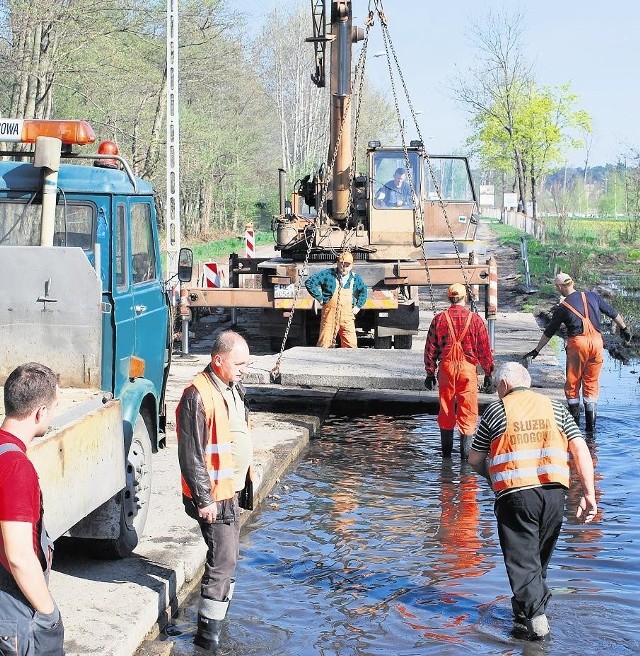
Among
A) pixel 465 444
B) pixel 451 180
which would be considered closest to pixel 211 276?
pixel 451 180

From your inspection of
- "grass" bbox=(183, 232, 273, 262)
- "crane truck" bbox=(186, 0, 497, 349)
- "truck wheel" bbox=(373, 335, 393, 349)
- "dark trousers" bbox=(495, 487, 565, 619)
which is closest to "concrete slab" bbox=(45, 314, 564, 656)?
"truck wheel" bbox=(373, 335, 393, 349)

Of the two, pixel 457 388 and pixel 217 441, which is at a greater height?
pixel 217 441

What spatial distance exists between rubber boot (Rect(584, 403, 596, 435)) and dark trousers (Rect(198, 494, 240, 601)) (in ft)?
22.7

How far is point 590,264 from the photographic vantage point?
3416cm

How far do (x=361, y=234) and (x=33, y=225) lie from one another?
11.5m

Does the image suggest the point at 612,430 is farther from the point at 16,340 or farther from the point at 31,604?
the point at 31,604

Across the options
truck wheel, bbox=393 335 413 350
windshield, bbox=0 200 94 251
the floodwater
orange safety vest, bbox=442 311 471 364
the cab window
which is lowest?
the floodwater

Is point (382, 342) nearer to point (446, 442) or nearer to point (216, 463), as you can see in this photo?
point (446, 442)

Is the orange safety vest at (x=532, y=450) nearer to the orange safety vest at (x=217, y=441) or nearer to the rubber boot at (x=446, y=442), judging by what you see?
the orange safety vest at (x=217, y=441)

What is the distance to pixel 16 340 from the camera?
6.75 meters

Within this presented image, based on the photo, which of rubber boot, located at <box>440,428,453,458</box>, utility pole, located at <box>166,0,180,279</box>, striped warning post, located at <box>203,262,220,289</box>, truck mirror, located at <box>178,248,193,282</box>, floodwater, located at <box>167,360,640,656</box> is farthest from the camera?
utility pole, located at <box>166,0,180,279</box>

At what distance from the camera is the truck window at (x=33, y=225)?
7.18 meters

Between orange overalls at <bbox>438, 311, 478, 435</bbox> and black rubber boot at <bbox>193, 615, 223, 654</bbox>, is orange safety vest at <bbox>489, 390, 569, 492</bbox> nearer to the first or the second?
black rubber boot at <bbox>193, 615, 223, 654</bbox>

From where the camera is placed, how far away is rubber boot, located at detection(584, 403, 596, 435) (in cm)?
1202
